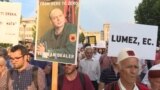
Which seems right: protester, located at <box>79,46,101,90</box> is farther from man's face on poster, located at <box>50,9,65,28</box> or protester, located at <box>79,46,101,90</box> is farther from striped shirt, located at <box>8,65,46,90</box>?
striped shirt, located at <box>8,65,46,90</box>

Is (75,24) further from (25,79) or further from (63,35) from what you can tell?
(25,79)

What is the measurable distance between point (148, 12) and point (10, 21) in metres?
53.1

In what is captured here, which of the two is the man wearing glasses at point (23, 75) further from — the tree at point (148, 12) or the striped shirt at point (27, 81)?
the tree at point (148, 12)

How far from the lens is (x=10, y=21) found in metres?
9.85

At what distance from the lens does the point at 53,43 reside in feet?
21.4

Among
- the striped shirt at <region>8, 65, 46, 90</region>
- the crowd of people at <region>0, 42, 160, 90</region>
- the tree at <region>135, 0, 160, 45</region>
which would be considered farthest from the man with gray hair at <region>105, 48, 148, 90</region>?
the tree at <region>135, 0, 160, 45</region>

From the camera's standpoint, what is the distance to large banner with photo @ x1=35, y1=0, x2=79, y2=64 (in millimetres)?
6410

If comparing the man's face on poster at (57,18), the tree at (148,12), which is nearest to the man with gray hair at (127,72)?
the man's face on poster at (57,18)

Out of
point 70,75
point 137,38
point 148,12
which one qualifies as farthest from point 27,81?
point 148,12

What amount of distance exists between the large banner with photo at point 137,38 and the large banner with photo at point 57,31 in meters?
1.37

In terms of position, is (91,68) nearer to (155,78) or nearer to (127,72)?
(127,72)

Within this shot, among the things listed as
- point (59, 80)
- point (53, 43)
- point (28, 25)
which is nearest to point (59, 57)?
point (53, 43)

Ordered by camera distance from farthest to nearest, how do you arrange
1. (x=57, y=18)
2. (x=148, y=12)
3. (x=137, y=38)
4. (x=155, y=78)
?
(x=148, y=12) < (x=137, y=38) < (x=57, y=18) < (x=155, y=78)

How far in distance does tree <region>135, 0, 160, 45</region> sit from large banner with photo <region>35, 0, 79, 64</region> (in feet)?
173
